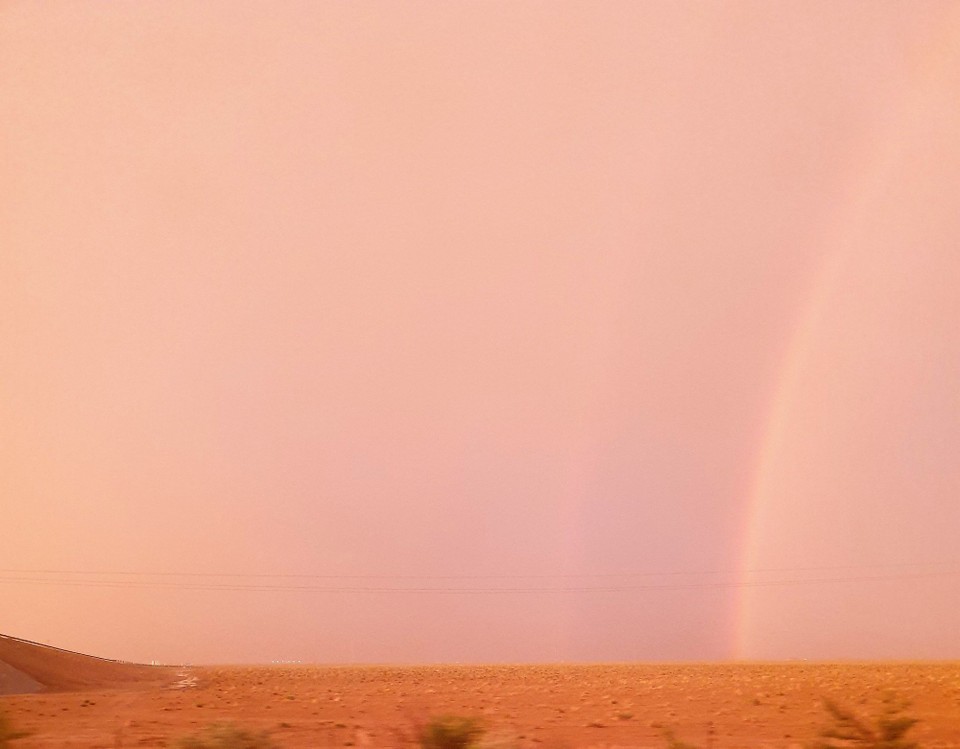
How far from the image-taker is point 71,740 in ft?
98.1

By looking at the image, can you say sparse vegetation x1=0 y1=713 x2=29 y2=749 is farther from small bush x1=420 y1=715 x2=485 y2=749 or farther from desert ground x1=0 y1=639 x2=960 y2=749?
small bush x1=420 y1=715 x2=485 y2=749

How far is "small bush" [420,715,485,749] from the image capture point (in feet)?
66.9

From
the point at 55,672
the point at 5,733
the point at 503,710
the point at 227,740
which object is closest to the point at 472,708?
the point at 503,710

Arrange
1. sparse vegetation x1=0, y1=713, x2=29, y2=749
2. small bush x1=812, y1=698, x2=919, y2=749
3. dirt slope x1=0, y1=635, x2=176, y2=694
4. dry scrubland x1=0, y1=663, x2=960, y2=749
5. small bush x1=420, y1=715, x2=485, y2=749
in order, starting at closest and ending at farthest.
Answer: sparse vegetation x1=0, y1=713, x2=29, y2=749 < small bush x1=420, y1=715, x2=485, y2=749 < small bush x1=812, y1=698, x2=919, y2=749 < dry scrubland x1=0, y1=663, x2=960, y2=749 < dirt slope x1=0, y1=635, x2=176, y2=694

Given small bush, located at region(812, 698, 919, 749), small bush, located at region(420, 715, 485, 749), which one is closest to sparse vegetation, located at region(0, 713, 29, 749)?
small bush, located at region(420, 715, 485, 749)

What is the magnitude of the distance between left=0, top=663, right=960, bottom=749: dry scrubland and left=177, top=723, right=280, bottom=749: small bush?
3.22 m

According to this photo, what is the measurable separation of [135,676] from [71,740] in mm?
47355

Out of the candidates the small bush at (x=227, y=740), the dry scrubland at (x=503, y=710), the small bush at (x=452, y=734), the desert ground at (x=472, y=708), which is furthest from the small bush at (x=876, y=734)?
the small bush at (x=227, y=740)

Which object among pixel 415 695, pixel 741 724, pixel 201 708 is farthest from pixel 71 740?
pixel 741 724

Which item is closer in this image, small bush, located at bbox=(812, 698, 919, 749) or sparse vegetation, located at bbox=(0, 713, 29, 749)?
sparse vegetation, located at bbox=(0, 713, 29, 749)

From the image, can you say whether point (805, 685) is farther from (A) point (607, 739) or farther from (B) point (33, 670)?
(B) point (33, 670)

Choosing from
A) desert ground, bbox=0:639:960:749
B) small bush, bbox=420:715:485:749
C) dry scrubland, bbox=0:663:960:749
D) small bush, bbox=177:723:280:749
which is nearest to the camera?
small bush, bbox=177:723:280:749

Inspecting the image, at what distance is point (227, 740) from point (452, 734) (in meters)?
4.89

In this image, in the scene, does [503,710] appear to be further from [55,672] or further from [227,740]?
[55,672]
